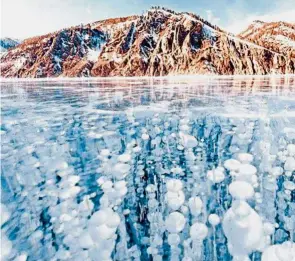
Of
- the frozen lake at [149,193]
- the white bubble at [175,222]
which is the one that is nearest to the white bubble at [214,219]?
the frozen lake at [149,193]

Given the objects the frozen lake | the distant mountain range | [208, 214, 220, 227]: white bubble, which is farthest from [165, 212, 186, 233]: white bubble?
the distant mountain range

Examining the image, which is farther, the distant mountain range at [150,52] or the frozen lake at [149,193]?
the distant mountain range at [150,52]

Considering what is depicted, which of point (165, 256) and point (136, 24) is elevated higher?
point (136, 24)

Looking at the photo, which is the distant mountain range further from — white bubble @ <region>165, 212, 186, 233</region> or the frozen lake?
white bubble @ <region>165, 212, 186, 233</region>

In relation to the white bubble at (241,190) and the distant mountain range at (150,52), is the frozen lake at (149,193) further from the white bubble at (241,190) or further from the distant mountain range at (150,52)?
the distant mountain range at (150,52)

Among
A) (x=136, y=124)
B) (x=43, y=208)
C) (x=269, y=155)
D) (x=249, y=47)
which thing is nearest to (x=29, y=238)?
(x=43, y=208)

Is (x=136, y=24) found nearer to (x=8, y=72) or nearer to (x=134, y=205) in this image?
(x=8, y=72)
